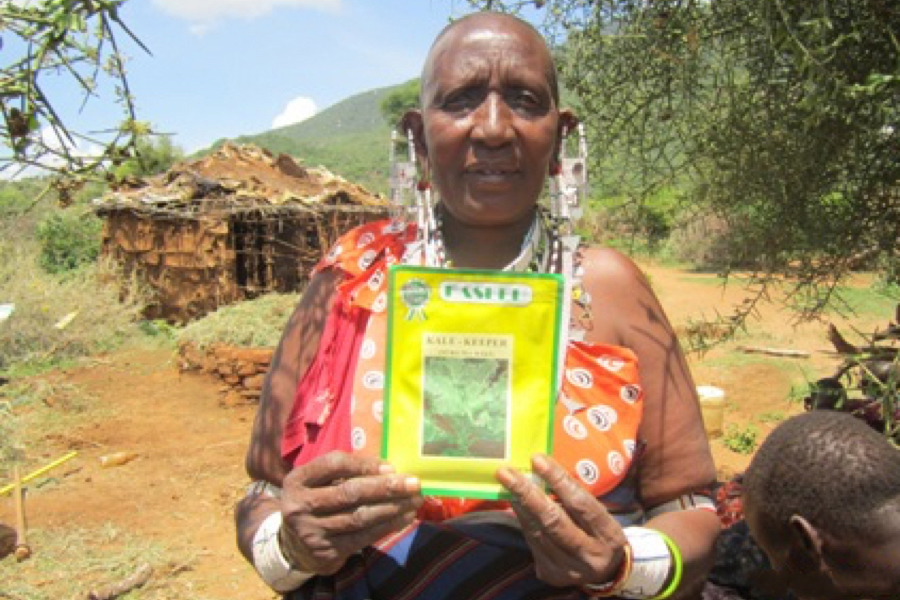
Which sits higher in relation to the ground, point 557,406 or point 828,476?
point 557,406

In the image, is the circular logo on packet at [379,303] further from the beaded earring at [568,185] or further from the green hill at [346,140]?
the green hill at [346,140]

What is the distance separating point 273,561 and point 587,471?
1.97 feet

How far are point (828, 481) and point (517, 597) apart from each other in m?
0.74

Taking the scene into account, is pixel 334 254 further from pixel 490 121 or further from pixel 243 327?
pixel 243 327

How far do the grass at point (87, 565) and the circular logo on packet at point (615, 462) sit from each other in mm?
4064

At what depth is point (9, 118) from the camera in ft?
4.96

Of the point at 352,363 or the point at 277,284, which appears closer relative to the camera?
the point at 352,363

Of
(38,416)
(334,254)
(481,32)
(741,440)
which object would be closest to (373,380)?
(334,254)

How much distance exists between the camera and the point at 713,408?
697cm

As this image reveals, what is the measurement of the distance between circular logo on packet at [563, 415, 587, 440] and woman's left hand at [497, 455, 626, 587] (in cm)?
26

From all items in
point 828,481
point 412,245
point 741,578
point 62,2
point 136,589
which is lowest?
point 136,589

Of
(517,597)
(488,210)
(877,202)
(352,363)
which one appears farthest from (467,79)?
(877,202)

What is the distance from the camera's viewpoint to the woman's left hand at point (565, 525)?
1250mm

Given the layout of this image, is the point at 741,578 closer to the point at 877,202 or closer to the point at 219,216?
the point at 877,202
